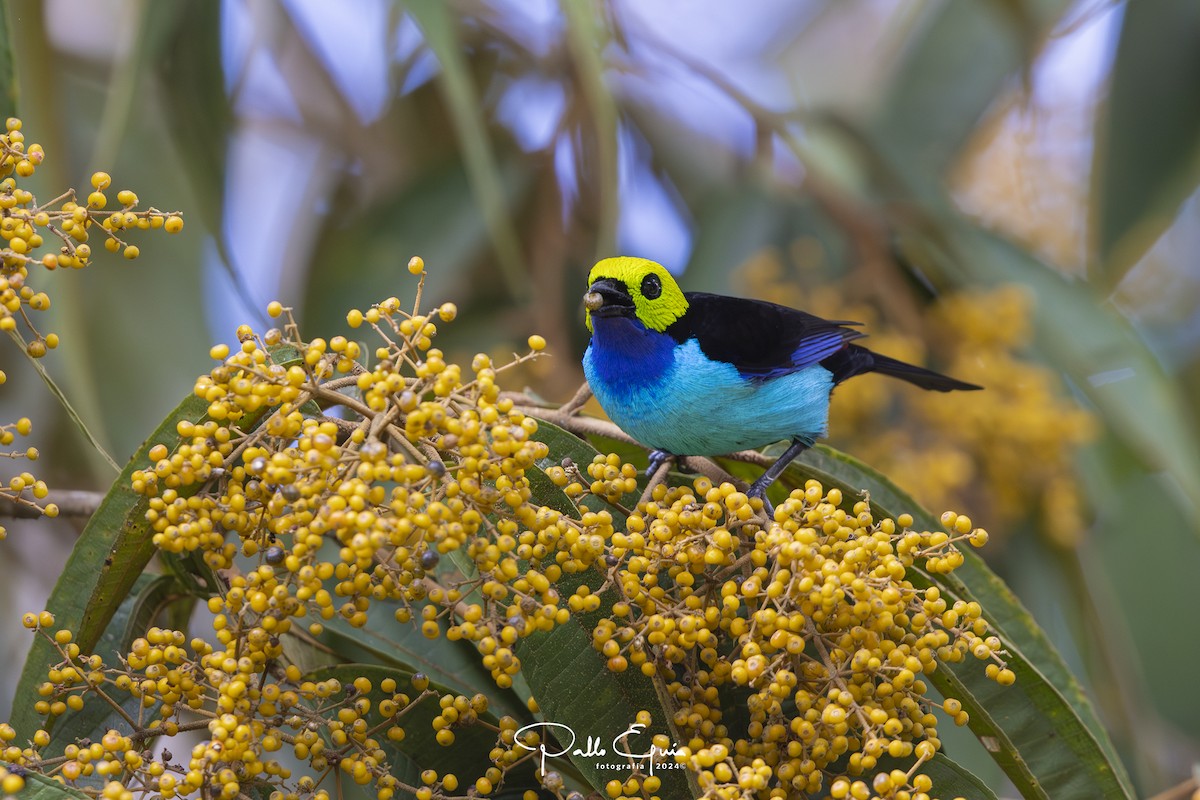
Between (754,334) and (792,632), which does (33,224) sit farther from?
(754,334)

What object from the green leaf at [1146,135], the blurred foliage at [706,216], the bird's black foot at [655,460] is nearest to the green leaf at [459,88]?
the blurred foliage at [706,216]

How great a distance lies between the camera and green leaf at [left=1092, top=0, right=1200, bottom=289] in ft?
12.3

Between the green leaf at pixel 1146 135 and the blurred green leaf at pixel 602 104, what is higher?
the green leaf at pixel 1146 135

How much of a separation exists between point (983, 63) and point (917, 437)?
153 cm

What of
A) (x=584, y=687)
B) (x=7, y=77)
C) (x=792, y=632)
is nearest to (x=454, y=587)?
(x=584, y=687)

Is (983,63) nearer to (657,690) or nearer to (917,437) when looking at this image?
(917,437)

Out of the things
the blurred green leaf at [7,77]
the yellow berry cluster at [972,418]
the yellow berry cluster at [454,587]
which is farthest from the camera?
the yellow berry cluster at [972,418]

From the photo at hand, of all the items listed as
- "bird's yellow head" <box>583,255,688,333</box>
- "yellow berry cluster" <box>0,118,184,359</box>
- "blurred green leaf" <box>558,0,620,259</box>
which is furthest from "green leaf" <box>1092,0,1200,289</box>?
"yellow berry cluster" <box>0,118,184,359</box>

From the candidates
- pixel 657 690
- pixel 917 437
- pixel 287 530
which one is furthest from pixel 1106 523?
pixel 287 530

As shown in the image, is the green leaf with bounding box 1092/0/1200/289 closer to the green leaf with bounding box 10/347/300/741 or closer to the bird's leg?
the bird's leg

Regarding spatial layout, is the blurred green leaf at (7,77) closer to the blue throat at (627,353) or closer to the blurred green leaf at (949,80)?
A: the blue throat at (627,353)

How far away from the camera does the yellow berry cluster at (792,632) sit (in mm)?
1239

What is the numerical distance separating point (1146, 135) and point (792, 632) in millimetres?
3109

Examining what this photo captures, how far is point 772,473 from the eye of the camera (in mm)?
1852
